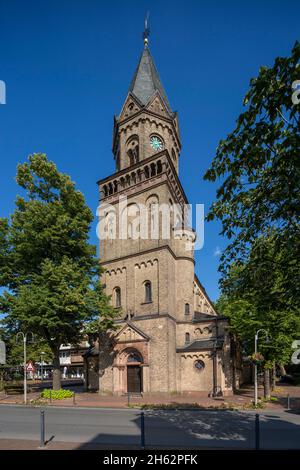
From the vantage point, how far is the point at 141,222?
3353 cm

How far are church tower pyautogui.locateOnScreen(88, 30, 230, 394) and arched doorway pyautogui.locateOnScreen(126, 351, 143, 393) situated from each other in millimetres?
81

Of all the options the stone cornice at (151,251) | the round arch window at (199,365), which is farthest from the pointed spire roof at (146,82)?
the round arch window at (199,365)

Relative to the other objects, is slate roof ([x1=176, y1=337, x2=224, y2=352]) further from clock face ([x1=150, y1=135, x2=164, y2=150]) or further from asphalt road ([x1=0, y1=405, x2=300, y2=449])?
clock face ([x1=150, y1=135, x2=164, y2=150])

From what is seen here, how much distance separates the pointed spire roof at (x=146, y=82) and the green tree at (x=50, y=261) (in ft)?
57.6

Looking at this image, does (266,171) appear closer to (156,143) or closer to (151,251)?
(151,251)

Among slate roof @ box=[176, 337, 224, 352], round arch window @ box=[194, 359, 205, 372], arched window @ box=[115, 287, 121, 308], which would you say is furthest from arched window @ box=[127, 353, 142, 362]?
arched window @ box=[115, 287, 121, 308]

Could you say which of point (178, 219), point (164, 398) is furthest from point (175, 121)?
point (164, 398)

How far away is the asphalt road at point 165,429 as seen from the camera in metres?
11.0

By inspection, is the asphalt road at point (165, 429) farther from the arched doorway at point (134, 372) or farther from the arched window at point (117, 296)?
the arched window at point (117, 296)

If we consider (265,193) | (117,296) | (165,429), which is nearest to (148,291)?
(117,296)

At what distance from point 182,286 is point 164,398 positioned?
10438 millimetres

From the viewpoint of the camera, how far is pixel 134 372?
29734mm

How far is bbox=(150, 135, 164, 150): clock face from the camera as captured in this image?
3747 centimetres

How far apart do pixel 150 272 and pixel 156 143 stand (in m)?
15.1
